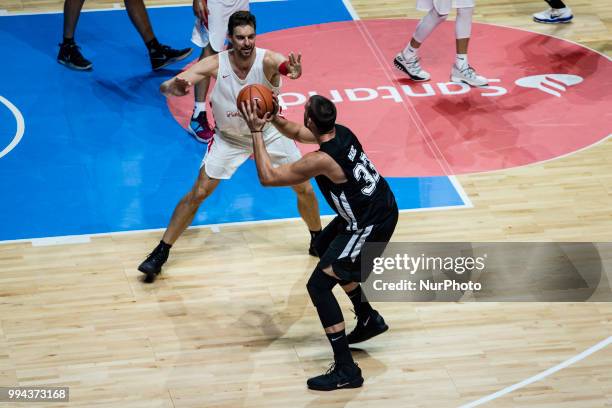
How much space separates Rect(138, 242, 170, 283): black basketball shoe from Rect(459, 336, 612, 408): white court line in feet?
8.36

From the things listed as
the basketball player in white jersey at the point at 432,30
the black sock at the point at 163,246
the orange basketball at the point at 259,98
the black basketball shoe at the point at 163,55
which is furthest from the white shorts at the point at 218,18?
the orange basketball at the point at 259,98

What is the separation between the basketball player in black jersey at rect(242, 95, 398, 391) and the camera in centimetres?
683

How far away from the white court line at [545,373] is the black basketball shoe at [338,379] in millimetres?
700

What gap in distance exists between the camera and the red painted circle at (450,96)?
394 inches

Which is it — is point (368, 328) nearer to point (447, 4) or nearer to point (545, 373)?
point (545, 373)

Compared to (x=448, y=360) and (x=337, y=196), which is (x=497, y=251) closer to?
(x=448, y=360)

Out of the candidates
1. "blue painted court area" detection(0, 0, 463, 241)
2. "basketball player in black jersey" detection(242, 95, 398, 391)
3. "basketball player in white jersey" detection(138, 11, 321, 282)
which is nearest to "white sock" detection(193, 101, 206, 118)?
"blue painted court area" detection(0, 0, 463, 241)

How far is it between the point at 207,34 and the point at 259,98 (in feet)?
12.1

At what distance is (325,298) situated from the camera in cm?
706

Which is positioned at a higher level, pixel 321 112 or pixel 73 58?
pixel 321 112

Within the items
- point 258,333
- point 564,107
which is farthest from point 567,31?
point 258,333

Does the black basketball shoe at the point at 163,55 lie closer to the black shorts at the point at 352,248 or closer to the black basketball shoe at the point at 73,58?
the black basketball shoe at the point at 73,58

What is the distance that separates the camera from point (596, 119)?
1047 centimetres

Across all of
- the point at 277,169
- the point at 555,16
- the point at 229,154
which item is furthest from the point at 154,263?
the point at 555,16
